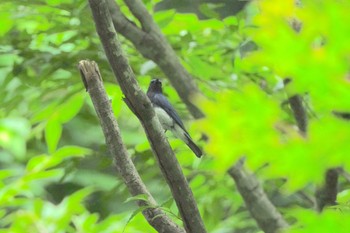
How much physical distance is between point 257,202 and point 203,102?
122 centimetres

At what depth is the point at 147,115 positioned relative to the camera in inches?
34.3

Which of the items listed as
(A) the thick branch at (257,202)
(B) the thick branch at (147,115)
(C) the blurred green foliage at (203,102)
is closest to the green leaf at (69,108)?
(C) the blurred green foliage at (203,102)

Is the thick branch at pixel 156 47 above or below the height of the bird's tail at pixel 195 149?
above

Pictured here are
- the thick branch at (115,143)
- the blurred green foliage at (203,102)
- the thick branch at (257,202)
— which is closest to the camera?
the blurred green foliage at (203,102)

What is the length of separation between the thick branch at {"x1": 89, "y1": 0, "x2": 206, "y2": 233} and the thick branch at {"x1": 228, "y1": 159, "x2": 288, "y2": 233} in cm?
64

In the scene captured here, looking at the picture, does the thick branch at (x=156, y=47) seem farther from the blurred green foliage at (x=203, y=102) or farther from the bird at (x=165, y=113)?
the bird at (x=165, y=113)

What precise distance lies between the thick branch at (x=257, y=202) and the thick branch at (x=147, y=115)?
0.64 metres

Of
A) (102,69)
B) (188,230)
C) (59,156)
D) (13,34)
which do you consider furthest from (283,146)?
(13,34)

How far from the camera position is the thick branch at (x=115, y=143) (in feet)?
3.11

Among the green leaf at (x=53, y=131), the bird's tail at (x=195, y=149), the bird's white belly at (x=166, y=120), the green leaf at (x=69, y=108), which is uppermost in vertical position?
the green leaf at (x=69, y=108)

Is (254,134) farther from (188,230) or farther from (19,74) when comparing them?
(19,74)

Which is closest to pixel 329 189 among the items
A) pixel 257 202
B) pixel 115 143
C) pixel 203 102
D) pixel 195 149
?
pixel 257 202

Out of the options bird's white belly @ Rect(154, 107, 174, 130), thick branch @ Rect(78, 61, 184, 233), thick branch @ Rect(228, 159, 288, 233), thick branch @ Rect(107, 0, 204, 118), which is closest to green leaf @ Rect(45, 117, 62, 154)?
thick branch @ Rect(107, 0, 204, 118)

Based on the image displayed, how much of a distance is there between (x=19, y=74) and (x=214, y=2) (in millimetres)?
848
